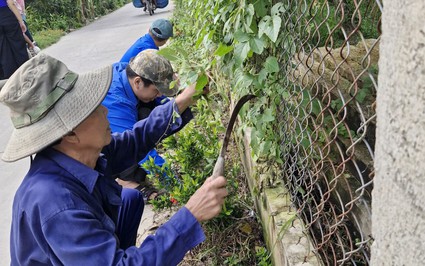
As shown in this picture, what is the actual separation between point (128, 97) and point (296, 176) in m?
1.73

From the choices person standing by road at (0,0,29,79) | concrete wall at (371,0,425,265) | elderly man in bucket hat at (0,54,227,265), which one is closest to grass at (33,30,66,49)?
person standing by road at (0,0,29,79)

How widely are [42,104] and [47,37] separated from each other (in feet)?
38.4

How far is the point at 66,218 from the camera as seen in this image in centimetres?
163

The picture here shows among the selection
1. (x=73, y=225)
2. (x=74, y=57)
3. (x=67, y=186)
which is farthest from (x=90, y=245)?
(x=74, y=57)

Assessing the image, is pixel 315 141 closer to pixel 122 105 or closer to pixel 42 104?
pixel 42 104

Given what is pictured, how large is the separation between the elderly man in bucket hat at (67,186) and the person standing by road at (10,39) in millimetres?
5530

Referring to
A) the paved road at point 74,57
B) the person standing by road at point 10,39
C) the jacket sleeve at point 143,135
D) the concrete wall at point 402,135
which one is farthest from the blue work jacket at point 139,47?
the concrete wall at point 402,135

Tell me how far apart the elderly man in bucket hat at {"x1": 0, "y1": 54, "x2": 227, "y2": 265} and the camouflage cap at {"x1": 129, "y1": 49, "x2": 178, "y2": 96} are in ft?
4.19

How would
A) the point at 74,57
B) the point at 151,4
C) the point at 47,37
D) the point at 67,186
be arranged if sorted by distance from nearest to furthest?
the point at 67,186 → the point at 74,57 → the point at 47,37 → the point at 151,4

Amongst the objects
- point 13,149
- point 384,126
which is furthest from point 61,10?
→ point 384,126

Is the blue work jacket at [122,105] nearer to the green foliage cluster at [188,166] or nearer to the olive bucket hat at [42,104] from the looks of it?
the green foliage cluster at [188,166]

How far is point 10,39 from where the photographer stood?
6801 millimetres

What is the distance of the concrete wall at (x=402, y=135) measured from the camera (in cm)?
67

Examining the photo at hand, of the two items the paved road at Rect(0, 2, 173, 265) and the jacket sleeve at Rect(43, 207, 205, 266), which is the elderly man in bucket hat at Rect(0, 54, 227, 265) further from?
the paved road at Rect(0, 2, 173, 265)
